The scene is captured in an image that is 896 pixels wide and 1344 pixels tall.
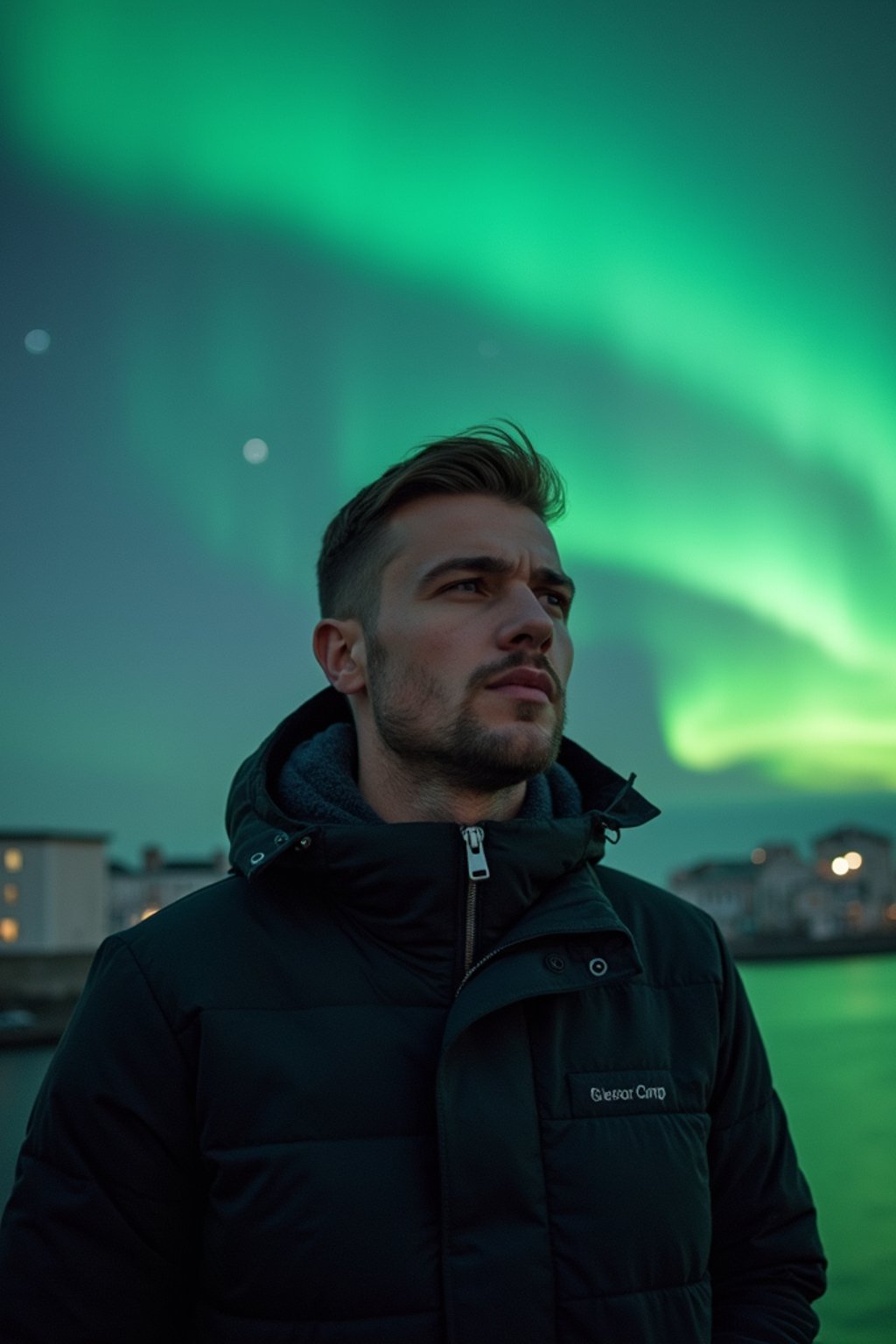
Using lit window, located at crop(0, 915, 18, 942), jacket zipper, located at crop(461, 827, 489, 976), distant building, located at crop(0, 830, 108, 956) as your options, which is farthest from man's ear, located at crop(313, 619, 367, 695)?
lit window, located at crop(0, 915, 18, 942)

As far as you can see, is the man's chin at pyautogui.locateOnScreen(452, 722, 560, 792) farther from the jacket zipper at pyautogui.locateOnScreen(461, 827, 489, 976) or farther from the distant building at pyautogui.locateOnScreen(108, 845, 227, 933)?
the distant building at pyautogui.locateOnScreen(108, 845, 227, 933)

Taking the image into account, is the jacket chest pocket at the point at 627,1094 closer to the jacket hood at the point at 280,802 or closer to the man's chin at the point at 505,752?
the jacket hood at the point at 280,802

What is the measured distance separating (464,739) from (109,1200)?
0.86m

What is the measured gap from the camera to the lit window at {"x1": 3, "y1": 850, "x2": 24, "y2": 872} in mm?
45500

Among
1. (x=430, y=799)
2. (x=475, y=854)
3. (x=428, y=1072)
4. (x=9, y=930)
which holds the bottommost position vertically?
(x=428, y=1072)

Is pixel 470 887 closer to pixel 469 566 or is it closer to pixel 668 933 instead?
pixel 668 933

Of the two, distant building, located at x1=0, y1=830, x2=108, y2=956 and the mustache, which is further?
distant building, located at x1=0, y1=830, x2=108, y2=956

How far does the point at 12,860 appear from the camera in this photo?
4575 cm

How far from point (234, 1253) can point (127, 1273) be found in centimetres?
18

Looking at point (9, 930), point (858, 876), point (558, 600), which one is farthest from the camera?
point (858, 876)

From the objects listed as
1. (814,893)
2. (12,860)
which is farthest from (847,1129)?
(814,893)

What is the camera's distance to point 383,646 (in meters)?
1.98

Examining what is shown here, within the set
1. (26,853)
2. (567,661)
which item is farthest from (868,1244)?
(26,853)

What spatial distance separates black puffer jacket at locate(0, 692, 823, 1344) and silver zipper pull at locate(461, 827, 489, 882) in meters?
0.01
